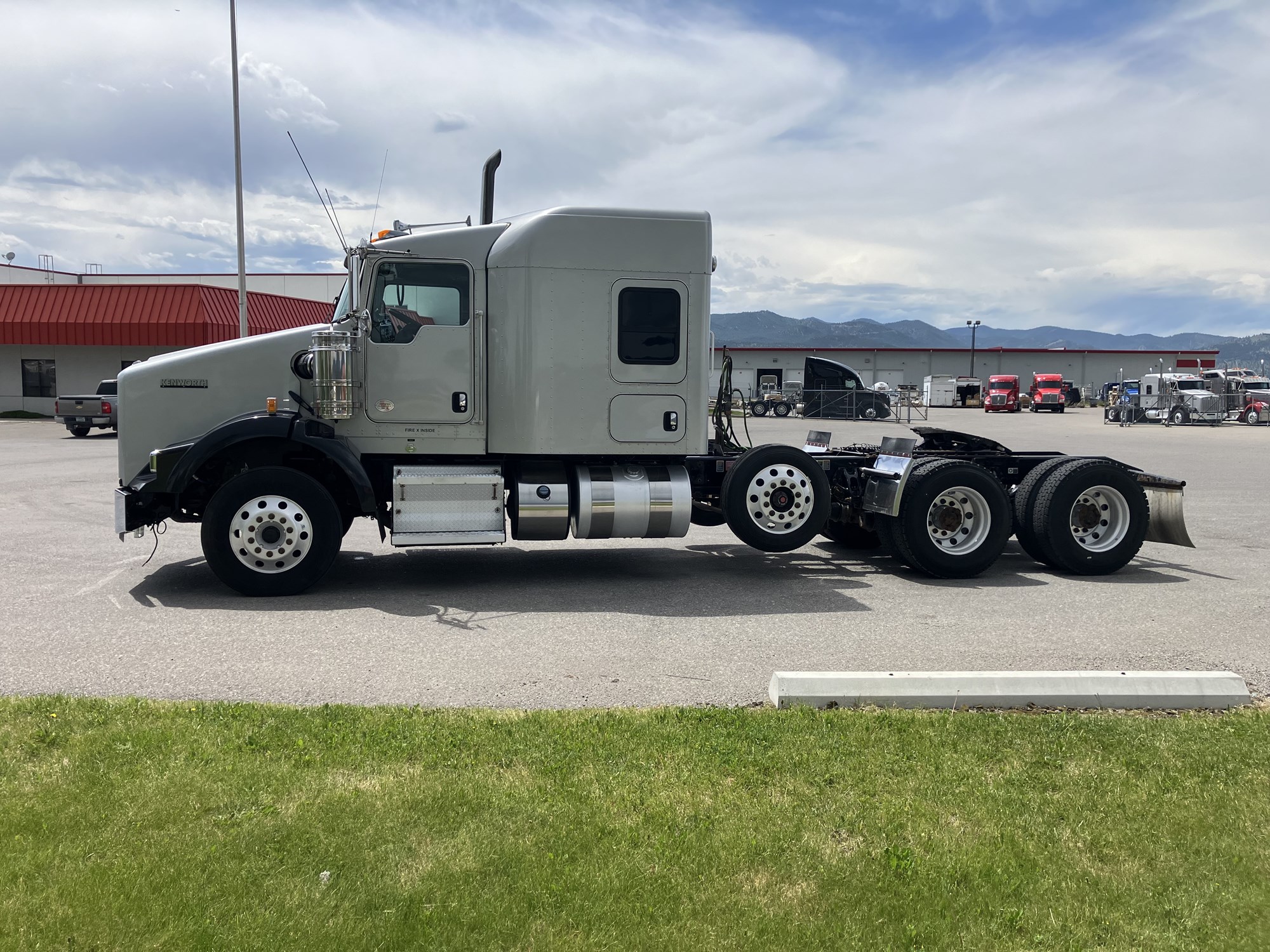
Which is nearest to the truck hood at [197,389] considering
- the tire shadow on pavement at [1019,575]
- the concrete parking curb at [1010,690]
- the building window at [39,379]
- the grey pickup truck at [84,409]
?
the concrete parking curb at [1010,690]

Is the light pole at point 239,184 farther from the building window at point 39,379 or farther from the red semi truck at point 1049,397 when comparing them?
the red semi truck at point 1049,397

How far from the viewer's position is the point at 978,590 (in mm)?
A: 9102

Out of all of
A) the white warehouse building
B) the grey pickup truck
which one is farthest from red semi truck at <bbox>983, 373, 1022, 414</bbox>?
the grey pickup truck

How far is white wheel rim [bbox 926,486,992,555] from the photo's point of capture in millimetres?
9648

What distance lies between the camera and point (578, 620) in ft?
25.3

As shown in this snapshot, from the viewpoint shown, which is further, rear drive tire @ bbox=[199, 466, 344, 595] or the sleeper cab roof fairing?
the sleeper cab roof fairing

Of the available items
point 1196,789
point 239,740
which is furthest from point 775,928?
point 239,740

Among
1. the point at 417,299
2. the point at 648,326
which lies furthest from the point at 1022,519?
the point at 417,299

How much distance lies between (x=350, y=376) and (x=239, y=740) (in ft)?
15.0

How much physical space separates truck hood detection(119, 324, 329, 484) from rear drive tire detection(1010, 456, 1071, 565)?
7021 millimetres

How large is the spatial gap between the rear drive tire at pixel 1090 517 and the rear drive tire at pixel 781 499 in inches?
89.2

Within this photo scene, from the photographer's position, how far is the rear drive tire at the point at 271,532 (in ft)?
27.5

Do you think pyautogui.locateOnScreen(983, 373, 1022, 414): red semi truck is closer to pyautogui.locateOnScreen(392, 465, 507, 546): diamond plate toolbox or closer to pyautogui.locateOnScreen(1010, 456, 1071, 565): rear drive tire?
pyautogui.locateOnScreen(1010, 456, 1071, 565): rear drive tire

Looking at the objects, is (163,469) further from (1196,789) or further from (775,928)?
(1196,789)
